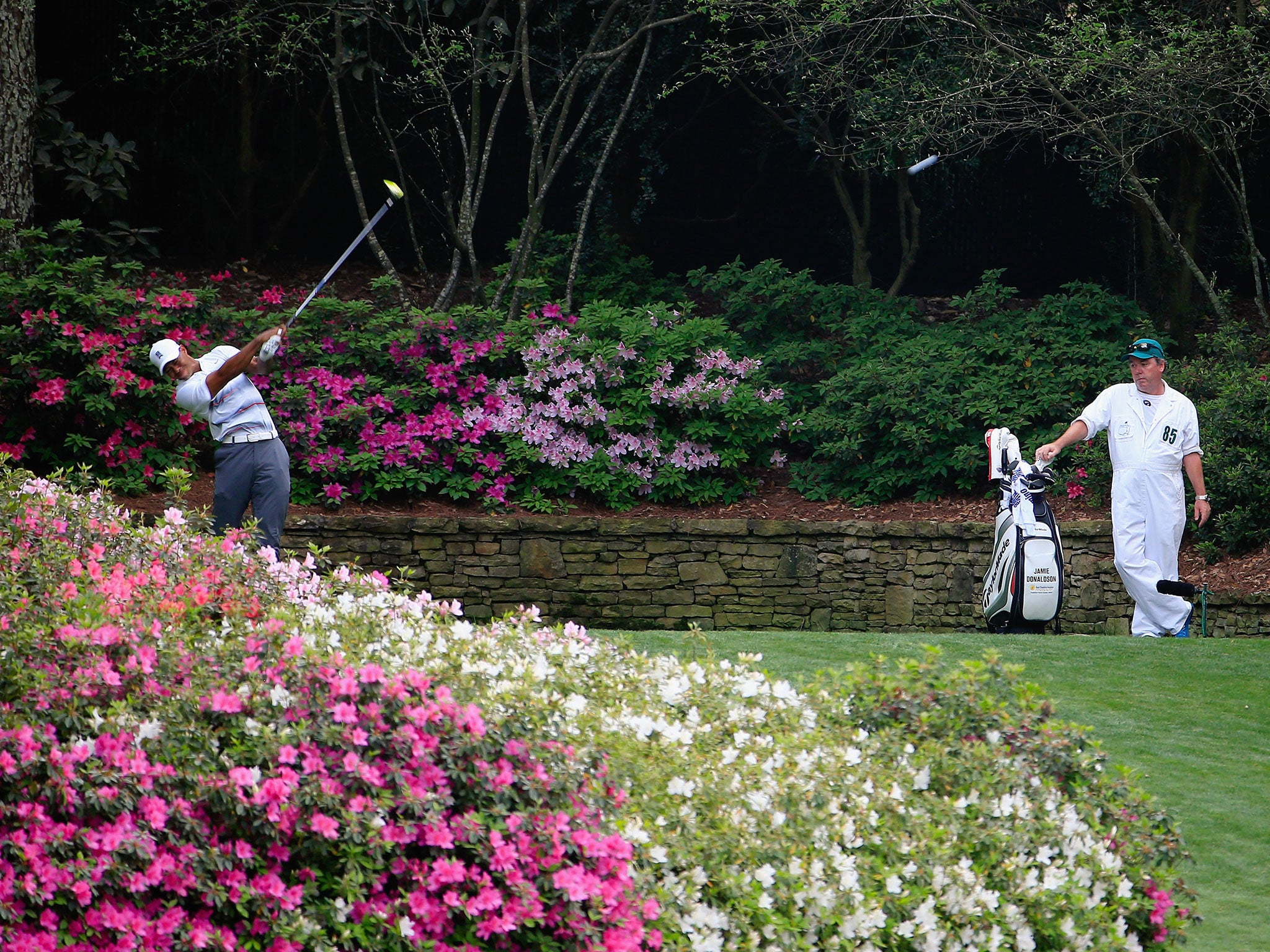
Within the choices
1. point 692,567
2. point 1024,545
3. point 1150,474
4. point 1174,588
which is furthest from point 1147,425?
point 692,567

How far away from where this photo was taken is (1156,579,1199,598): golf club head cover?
744 centimetres

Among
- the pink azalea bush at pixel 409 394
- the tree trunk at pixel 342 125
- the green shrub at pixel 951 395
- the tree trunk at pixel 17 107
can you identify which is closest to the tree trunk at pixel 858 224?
the green shrub at pixel 951 395

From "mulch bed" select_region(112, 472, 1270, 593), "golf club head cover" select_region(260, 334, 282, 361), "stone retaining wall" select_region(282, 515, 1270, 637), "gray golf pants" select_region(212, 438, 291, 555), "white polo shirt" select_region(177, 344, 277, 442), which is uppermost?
"golf club head cover" select_region(260, 334, 282, 361)

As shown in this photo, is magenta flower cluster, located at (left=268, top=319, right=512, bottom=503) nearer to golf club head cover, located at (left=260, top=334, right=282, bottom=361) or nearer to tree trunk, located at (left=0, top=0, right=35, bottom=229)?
tree trunk, located at (left=0, top=0, right=35, bottom=229)

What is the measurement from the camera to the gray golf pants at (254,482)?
679 cm

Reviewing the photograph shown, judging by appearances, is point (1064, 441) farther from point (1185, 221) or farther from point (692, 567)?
point (1185, 221)

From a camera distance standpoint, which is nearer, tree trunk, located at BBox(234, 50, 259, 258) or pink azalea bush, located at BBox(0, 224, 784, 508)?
pink azalea bush, located at BBox(0, 224, 784, 508)

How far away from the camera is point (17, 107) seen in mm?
10273

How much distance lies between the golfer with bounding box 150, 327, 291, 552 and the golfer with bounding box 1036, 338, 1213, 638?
4.42m

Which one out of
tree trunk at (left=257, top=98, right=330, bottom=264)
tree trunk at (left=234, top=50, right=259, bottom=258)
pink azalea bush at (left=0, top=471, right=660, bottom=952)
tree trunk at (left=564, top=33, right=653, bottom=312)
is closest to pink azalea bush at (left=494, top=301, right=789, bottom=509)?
tree trunk at (left=564, top=33, right=653, bottom=312)

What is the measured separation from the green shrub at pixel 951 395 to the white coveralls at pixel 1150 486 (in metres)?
2.52

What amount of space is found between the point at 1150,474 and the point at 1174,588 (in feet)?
2.19

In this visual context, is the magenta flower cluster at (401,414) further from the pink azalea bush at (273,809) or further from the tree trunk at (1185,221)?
the pink azalea bush at (273,809)

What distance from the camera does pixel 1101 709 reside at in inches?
222
